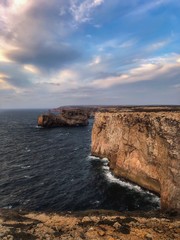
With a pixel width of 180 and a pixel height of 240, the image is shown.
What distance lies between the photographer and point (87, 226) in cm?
2266

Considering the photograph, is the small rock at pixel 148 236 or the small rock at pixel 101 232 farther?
the small rock at pixel 101 232

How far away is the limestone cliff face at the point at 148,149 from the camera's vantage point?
103 ft

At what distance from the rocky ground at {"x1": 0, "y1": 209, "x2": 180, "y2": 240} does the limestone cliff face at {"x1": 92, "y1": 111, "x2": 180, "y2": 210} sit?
6.06 meters

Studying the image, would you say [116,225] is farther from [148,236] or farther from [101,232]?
[148,236]

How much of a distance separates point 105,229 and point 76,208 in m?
14.1

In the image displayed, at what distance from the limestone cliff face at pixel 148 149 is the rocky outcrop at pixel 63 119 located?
2961 inches

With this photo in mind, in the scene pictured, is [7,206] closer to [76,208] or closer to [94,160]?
[76,208]

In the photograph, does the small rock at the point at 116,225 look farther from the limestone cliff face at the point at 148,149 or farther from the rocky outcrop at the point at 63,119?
the rocky outcrop at the point at 63,119

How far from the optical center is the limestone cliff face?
31.3 m

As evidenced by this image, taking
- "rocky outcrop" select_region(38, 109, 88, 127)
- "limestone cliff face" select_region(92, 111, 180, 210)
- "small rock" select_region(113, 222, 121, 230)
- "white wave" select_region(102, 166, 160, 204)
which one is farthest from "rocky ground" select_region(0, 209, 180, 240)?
"rocky outcrop" select_region(38, 109, 88, 127)

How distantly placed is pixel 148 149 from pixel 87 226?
67.1ft

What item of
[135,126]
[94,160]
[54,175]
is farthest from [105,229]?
[94,160]

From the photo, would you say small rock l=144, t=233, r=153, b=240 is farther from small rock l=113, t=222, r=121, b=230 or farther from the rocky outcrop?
the rocky outcrop

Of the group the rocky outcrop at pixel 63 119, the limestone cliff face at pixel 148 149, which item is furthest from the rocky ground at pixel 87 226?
the rocky outcrop at pixel 63 119
